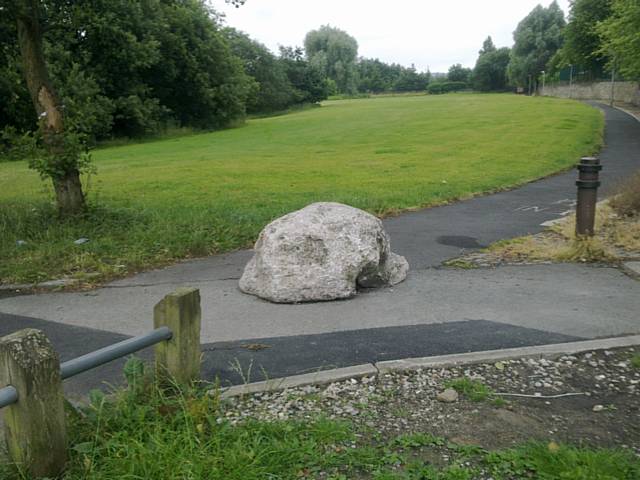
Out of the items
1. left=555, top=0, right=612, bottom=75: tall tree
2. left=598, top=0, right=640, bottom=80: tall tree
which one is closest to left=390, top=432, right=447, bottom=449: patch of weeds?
left=598, top=0, right=640, bottom=80: tall tree

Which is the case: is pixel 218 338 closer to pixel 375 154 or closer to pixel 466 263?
pixel 466 263

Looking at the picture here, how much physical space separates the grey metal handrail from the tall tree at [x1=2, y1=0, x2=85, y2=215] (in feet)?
21.7

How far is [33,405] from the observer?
260cm

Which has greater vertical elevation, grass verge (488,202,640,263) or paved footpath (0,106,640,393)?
paved footpath (0,106,640,393)

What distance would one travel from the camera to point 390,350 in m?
4.64

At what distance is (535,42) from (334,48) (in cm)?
3504

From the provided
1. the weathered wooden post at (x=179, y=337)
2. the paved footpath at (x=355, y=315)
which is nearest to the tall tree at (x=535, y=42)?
the paved footpath at (x=355, y=315)

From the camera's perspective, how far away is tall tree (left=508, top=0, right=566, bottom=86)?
84312mm

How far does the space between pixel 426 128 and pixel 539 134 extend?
8.13 m

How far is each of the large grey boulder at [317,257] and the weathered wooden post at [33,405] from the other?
11.3 ft

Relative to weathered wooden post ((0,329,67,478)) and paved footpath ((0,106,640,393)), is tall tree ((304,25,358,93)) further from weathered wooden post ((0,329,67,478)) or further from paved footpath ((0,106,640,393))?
weathered wooden post ((0,329,67,478))

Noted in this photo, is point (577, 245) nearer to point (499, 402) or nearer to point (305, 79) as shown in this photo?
point (499, 402)

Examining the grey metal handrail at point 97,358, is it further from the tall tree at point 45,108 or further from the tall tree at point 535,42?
the tall tree at point 535,42

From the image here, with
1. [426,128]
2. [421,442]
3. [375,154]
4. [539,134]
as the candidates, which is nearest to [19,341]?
[421,442]
